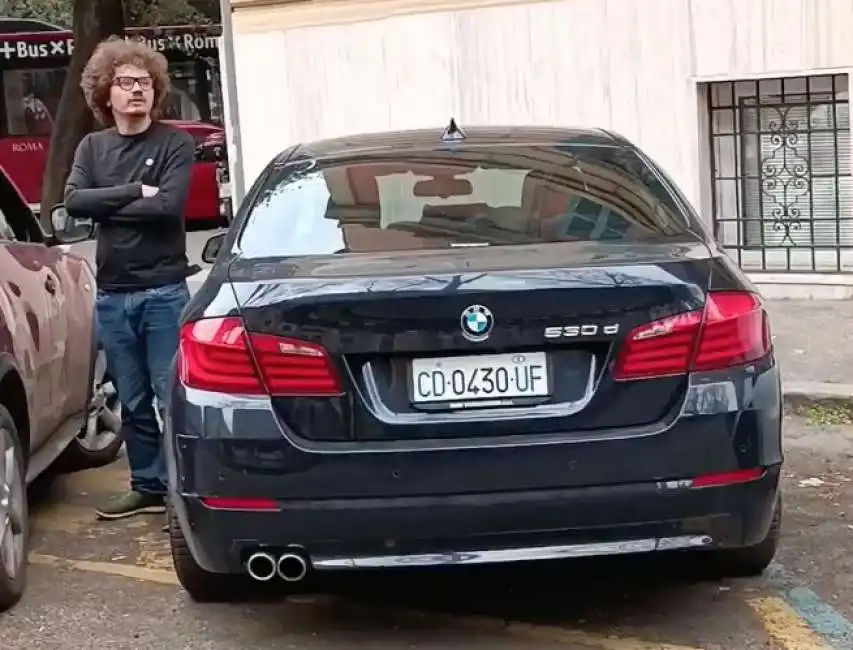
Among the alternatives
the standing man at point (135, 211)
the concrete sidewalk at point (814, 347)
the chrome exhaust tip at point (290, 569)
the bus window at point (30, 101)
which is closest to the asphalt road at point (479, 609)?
the chrome exhaust tip at point (290, 569)

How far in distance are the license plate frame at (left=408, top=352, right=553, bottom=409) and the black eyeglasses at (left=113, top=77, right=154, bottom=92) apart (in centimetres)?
232

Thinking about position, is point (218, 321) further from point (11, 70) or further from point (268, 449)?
point (11, 70)

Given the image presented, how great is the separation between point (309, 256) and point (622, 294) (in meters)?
1.02

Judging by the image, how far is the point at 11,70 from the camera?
23203mm

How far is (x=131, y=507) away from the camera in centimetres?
614

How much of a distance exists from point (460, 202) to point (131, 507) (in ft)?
7.20

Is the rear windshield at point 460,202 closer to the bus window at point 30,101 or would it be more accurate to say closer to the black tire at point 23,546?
the black tire at point 23,546

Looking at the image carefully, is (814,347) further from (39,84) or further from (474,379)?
(39,84)

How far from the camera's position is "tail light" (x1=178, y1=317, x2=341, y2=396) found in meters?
3.94

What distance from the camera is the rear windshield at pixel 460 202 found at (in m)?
4.60

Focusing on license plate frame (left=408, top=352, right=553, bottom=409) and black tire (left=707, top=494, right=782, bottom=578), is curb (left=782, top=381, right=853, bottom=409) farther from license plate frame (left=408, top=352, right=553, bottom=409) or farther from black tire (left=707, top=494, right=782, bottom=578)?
license plate frame (left=408, top=352, right=553, bottom=409)

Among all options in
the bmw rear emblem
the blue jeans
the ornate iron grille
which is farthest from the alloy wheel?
the ornate iron grille

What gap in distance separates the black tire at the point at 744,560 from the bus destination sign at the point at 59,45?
19.3 metres

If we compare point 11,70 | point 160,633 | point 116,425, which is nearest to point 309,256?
point 160,633
